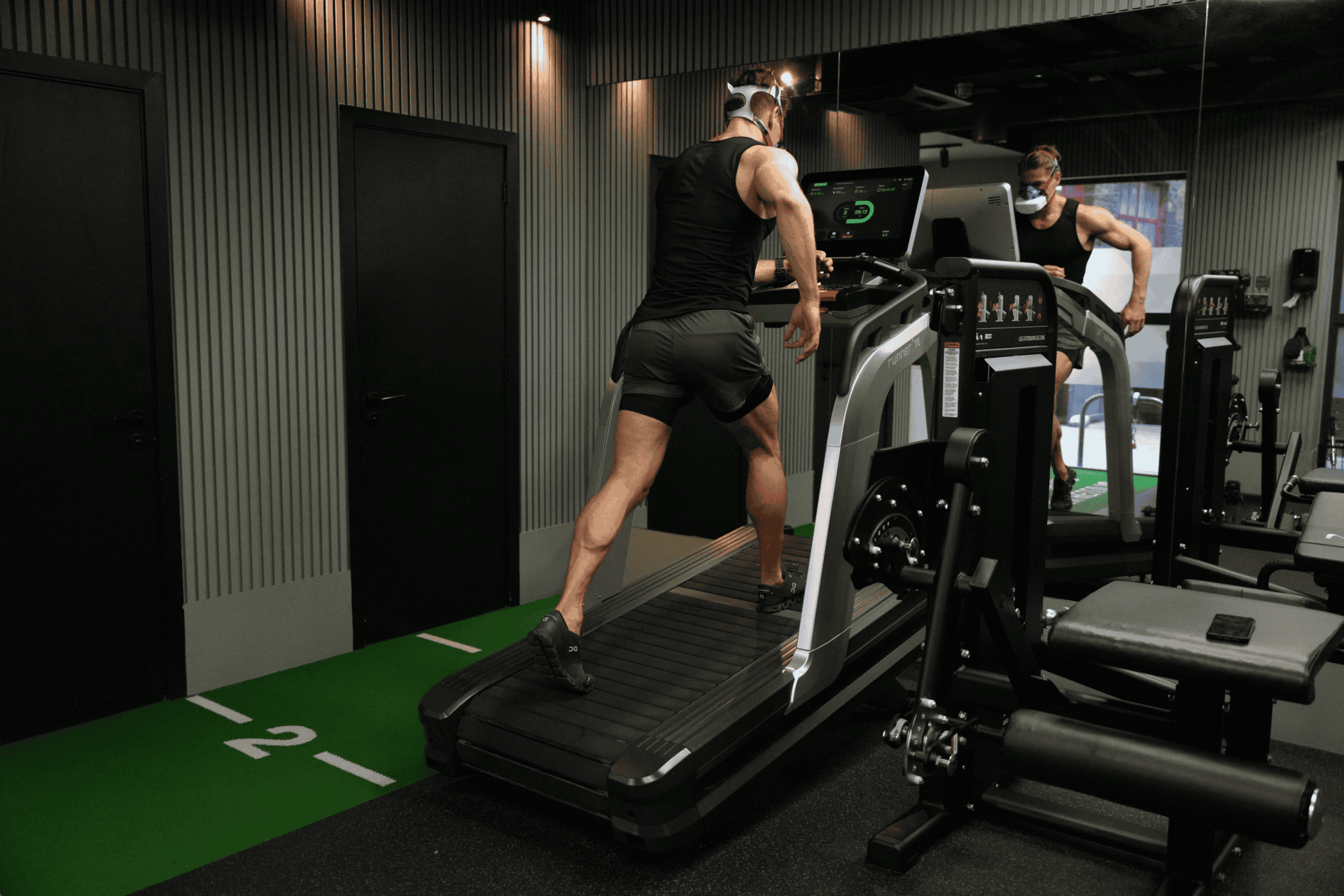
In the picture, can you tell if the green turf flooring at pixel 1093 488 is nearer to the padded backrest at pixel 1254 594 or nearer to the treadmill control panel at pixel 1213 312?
the treadmill control panel at pixel 1213 312

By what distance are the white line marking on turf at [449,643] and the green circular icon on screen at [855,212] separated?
2.33 meters

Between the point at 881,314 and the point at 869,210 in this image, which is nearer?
the point at 881,314

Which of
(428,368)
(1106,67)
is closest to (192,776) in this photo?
(428,368)

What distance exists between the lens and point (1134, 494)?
408cm

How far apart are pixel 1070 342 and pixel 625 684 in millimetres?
2127

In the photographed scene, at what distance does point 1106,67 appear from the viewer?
3744 mm

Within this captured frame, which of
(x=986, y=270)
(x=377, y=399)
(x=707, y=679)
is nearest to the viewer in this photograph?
(x=986, y=270)

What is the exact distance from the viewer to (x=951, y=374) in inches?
106

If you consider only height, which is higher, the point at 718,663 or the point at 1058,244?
the point at 1058,244

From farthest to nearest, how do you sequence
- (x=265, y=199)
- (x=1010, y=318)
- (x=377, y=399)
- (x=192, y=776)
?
(x=377, y=399) → (x=265, y=199) → (x=192, y=776) → (x=1010, y=318)

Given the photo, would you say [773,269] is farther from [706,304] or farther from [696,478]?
[696,478]

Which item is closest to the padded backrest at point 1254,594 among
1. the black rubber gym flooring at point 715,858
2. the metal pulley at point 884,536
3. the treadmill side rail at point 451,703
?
the black rubber gym flooring at point 715,858

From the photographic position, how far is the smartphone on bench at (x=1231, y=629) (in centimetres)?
198

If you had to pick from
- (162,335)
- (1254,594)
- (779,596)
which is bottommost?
(779,596)
